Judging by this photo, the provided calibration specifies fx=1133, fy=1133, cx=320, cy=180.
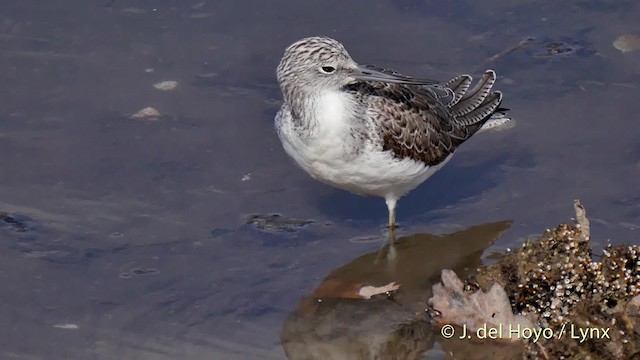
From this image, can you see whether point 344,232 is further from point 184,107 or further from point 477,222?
point 184,107

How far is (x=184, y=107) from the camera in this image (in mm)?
8797

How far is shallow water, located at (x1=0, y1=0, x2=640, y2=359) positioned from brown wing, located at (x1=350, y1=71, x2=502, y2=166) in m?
0.43

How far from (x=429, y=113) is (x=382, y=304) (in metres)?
1.61

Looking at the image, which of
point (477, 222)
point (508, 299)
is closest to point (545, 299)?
point (508, 299)

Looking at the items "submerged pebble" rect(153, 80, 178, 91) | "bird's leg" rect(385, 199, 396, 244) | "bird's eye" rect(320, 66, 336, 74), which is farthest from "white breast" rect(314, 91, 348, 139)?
"submerged pebble" rect(153, 80, 178, 91)

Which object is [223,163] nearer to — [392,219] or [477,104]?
[392,219]

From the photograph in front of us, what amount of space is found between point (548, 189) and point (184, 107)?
9.36ft

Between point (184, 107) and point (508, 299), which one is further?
point (184, 107)

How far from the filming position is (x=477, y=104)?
8211 millimetres

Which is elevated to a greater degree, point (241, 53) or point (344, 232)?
point (241, 53)

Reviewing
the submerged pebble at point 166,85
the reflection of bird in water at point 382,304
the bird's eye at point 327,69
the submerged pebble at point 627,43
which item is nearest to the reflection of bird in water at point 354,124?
the bird's eye at point 327,69

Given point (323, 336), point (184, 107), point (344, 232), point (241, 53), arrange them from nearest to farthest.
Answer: point (323, 336) → point (344, 232) → point (184, 107) → point (241, 53)

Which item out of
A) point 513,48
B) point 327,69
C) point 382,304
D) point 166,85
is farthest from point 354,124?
point 513,48

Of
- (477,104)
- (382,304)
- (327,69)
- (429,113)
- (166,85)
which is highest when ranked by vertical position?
(327,69)
